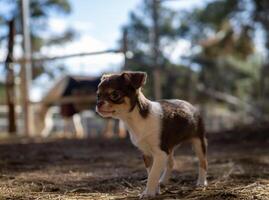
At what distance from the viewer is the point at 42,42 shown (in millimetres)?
30438

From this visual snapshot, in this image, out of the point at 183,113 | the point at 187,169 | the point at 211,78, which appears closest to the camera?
the point at 183,113

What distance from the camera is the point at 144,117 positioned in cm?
440

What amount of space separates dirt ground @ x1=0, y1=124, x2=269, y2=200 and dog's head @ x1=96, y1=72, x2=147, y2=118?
712 mm

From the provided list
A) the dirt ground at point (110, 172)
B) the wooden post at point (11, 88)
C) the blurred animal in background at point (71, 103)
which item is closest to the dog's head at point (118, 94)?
the dirt ground at point (110, 172)

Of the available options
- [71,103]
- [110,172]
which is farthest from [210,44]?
[110,172]

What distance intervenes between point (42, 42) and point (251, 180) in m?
26.3

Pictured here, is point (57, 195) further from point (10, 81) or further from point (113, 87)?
point (10, 81)

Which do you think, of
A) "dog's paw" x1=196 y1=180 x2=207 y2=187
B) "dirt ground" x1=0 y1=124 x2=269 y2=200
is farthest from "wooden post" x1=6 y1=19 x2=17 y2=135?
"dog's paw" x1=196 y1=180 x2=207 y2=187

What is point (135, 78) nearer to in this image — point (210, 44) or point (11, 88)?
point (11, 88)

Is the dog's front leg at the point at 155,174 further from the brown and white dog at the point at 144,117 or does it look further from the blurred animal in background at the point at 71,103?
the blurred animal in background at the point at 71,103

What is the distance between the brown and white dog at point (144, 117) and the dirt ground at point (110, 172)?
288 millimetres

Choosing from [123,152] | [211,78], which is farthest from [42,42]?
[123,152]

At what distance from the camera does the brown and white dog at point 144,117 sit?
421 cm

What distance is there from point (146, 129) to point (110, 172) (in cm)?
187
